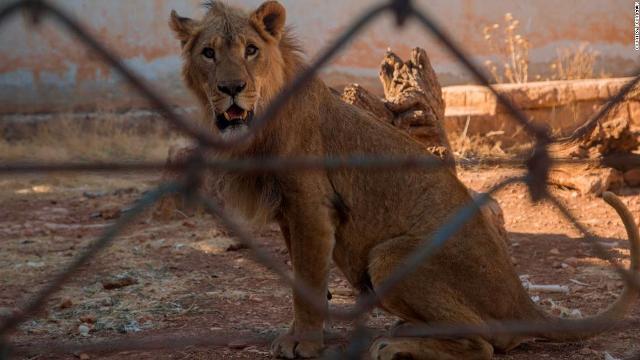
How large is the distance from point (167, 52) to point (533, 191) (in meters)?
12.3

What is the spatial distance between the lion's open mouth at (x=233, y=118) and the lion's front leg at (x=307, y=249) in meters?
0.54

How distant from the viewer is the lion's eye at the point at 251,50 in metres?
3.69

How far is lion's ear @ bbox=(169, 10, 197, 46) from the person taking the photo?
4.00 meters

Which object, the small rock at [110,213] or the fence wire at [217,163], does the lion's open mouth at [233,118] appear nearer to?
the fence wire at [217,163]

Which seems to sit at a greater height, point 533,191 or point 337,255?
point 533,191

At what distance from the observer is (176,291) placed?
5.58 m

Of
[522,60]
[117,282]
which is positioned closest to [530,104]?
[522,60]

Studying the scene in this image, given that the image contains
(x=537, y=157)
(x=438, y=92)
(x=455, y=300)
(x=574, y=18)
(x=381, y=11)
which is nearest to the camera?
(x=381, y=11)

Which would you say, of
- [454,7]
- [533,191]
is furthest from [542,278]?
[454,7]

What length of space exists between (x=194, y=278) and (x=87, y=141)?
20.2ft

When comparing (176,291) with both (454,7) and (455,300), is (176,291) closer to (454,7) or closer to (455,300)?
(455,300)

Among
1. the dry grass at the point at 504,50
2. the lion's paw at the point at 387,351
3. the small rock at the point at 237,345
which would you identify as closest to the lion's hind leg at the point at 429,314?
the lion's paw at the point at 387,351

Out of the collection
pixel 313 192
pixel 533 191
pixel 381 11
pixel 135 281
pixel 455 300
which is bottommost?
pixel 135 281

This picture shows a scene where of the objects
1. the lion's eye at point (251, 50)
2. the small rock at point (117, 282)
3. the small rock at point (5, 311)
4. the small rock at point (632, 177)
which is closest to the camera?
the lion's eye at point (251, 50)
